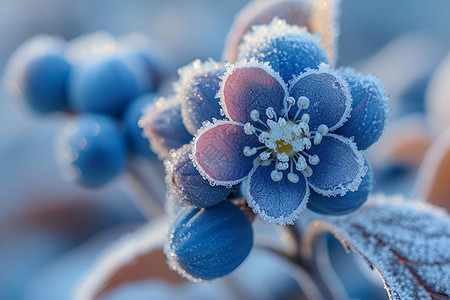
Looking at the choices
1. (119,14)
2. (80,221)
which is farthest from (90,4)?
(80,221)

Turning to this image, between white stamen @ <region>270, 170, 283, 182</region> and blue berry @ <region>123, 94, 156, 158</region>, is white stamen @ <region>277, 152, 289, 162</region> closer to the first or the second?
white stamen @ <region>270, 170, 283, 182</region>

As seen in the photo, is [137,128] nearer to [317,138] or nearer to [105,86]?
[105,86]

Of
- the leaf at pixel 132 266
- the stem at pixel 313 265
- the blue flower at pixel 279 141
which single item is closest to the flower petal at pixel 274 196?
the blue flower at pixel 279 141

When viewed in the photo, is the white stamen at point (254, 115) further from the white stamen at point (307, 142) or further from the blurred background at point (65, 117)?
the blurred background at point (65, 117)

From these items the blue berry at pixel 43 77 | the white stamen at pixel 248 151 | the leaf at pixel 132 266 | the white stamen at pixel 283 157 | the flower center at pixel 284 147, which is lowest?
the leaf at pixel 132 266

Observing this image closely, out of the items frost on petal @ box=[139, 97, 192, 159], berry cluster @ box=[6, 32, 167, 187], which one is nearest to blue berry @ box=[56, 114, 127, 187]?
berry cluster @ box=[6, 32, 167, 187]

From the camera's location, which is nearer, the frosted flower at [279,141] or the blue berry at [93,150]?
the frosted flower at [279,141]

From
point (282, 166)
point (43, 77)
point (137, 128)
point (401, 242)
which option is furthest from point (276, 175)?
point (43, 77)
